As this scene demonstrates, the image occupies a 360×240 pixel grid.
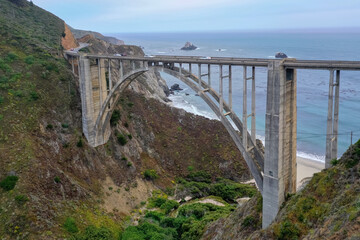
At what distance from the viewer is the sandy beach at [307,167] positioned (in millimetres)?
38094

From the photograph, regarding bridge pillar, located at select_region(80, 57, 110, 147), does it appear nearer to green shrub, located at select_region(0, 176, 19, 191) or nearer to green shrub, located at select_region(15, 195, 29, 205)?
green shrub, located at select_region(0, 176, 19, 191)

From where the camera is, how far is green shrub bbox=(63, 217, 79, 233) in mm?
21978

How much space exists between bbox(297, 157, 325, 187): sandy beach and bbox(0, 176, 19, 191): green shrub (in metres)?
30.3

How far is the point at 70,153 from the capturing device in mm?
29562

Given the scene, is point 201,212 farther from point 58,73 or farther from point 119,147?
point 58,73

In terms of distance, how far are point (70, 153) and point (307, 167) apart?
29.2 meters

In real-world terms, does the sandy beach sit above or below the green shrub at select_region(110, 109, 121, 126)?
below

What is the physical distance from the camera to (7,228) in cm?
2002

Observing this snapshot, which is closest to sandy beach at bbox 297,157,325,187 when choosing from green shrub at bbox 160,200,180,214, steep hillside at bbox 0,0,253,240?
steep hillside at bbox 0,0,253,240

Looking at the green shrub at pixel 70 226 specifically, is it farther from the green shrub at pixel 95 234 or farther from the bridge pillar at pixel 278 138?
the bridge pillar at pixel 278 138

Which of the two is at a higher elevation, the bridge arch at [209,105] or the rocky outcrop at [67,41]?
the rocky outcrop at [67,41]

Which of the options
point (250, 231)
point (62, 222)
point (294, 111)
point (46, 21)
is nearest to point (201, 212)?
point (250, 231)

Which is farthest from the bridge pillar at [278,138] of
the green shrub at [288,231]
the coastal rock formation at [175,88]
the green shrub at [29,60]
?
the coastal rock formation at [175,88]

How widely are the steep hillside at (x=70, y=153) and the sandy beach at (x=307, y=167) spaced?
686 cm
